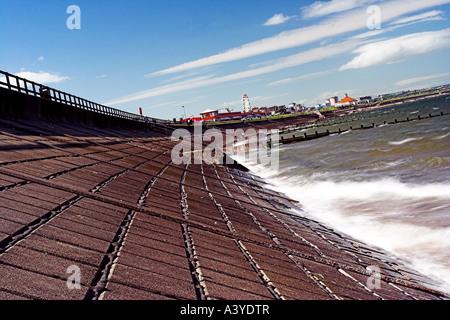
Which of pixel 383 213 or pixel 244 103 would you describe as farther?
pixel 244 103

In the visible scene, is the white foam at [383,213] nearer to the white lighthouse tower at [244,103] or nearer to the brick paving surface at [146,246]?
the brick paving surface at [146,246]

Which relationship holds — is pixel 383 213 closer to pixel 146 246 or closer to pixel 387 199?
pixel 387 199

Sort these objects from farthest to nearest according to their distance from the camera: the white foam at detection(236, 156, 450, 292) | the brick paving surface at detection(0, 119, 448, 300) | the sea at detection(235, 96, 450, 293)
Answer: the sea at detection(235, 96, 450, 293) → the white foam at detection(236, 156, 450, 292) → the brick paving surface at detection(0, 119, 448, 300)

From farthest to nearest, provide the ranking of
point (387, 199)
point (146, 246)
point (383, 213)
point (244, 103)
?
point (244, 103)
point (387, 199)
point (383, 213)
point (146, 246)

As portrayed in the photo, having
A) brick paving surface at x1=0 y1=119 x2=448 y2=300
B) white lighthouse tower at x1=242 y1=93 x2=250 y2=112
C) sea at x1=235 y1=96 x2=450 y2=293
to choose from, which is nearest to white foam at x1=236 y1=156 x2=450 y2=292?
sea at x1=235 y1=96 x2=450 y2=293

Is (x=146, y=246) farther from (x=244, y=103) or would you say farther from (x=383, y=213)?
(x=244, y=103)

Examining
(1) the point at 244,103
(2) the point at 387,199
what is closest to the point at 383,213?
(2) the point at 387,199

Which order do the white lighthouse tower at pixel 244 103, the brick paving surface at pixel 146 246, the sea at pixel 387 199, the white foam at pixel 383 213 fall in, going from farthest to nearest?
1. the white lighthouse tower at pixel 244 103
2. the sea at pixel 387 199
3. the white foam at pixel 383 213
4. the brick paving surface at pixel 146 246

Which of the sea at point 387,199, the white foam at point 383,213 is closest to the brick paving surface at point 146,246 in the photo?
the white foam at point 383,213

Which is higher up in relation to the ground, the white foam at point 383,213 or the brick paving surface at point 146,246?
the brick paving surface at point 146,246

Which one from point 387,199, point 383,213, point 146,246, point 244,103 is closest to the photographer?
point 146,246

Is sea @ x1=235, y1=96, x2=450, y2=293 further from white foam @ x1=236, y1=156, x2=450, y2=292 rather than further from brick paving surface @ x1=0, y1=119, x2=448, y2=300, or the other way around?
brick paving surface @ x1=0, y1=119, x2=448, y2=300

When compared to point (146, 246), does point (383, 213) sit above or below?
below
